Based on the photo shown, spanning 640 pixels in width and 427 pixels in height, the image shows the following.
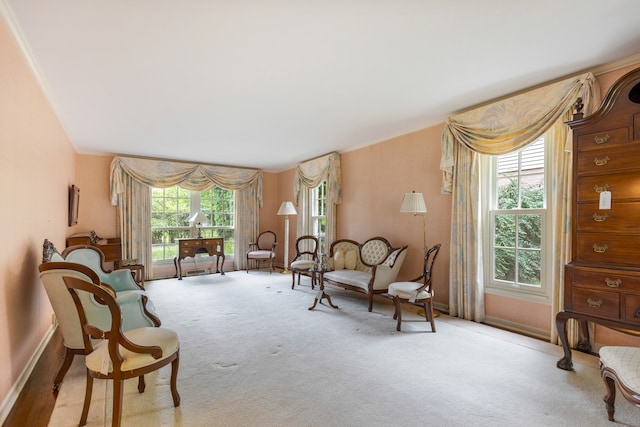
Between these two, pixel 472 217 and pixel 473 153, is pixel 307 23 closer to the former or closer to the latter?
pixel 473 153

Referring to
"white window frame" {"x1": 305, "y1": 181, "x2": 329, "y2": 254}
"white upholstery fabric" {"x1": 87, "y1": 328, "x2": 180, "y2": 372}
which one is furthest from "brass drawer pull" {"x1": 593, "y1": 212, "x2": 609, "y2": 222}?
"white window frame" {"x1": 305, "y1": 181, "x2": 329, "y2": 254}

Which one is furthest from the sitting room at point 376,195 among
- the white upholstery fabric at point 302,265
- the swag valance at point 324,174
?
the swag valance at point 324,174

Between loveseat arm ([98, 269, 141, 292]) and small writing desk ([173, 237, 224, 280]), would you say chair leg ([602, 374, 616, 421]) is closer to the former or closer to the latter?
loveseat arm ([98, 269, 141, 292])

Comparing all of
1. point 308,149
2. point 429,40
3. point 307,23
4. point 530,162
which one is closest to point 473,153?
point 530,162

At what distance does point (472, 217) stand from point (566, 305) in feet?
4.57

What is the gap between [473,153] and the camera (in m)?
3.58

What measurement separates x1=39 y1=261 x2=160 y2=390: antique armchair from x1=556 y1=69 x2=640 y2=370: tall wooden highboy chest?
3.33 metres

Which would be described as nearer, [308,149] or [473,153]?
[473,153]

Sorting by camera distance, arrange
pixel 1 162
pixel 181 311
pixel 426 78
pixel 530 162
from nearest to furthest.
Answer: pixel 1 162, pixel 426 78, pixel 530 162, pixel 181 311

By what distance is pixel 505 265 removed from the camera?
347cm

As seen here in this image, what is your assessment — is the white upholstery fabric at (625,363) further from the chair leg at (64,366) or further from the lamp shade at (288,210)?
the lamp shade at (288,210)

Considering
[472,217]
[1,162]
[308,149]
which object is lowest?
[472,217]

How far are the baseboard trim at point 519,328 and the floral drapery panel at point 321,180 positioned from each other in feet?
9.68

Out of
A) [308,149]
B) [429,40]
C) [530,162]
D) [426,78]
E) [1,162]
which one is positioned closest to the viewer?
[1,162]
